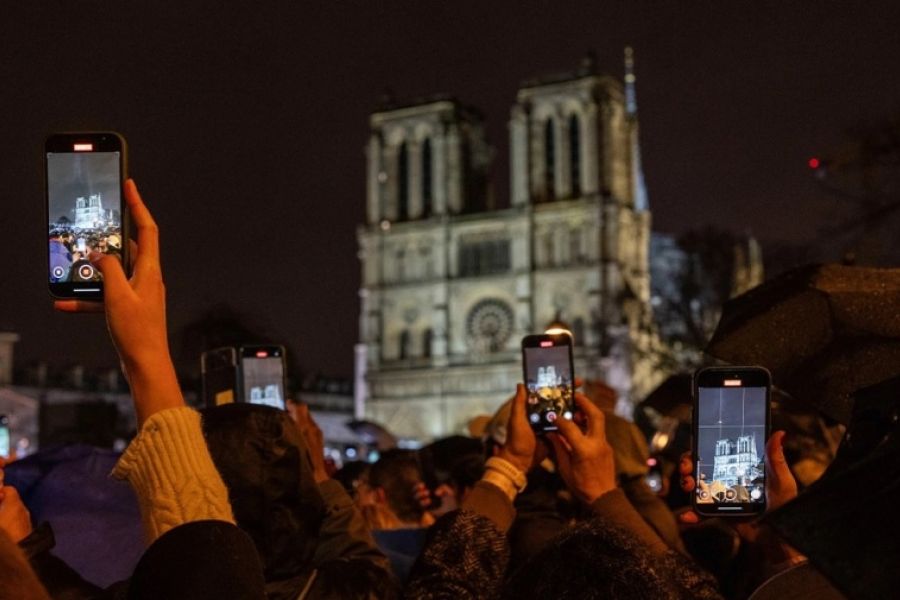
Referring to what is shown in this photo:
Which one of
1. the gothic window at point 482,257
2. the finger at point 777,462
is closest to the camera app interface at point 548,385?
the finger at point 777,462

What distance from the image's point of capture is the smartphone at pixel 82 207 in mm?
2406

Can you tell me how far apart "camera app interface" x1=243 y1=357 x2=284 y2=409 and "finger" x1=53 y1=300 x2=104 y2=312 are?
2.51m

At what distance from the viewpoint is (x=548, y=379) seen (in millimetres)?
3734

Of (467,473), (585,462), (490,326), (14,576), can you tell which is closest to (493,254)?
(490,326)

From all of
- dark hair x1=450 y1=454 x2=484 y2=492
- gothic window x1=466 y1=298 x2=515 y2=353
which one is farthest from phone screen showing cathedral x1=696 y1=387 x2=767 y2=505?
gothic window x1=466 y1=298 x2=515 y2=353

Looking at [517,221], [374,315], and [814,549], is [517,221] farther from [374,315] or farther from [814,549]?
[814,549]

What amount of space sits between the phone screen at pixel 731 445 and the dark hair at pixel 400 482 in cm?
279

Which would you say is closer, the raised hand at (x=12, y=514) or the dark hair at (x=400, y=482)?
the raised hand at (x=12, y=514)

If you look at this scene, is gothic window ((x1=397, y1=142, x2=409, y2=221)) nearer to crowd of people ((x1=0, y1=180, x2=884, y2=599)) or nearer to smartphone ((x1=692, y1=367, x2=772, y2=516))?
crowd of people ((x1=0, y1=180, x2=884, y2=599))

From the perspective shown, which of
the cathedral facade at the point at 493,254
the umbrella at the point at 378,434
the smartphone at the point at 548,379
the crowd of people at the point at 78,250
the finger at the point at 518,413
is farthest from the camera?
the cathedral facade at the point at 493,254

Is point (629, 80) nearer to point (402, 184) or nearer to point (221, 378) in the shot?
point (402, 184)

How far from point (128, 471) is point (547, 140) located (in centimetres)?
5916

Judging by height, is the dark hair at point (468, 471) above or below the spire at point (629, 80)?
below

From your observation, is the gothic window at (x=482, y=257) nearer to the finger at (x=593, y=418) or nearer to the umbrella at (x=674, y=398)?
the umbrella at (x=674, y=398)
